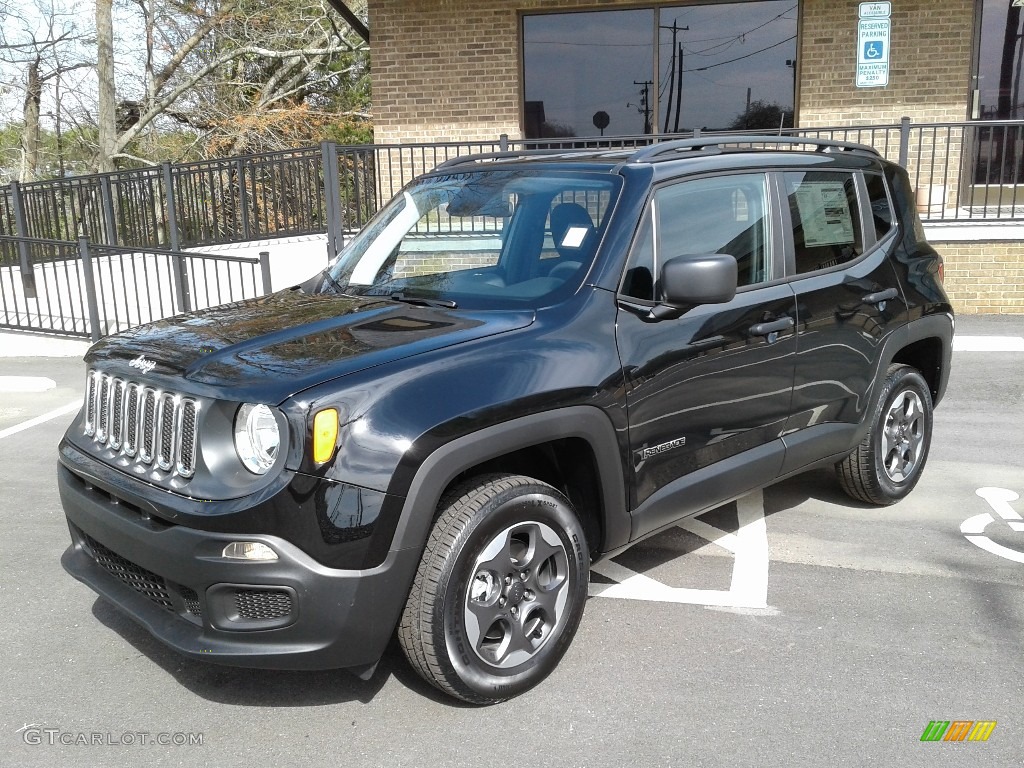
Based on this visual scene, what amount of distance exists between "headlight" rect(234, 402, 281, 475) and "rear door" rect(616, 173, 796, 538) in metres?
1.32

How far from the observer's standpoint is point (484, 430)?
3.05 m

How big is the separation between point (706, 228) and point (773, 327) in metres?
0.52

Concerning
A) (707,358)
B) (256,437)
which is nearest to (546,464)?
(707,358)

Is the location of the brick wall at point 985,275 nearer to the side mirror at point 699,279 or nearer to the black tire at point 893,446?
the black tire at point 893,446

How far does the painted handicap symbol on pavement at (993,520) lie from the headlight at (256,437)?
3.49 metres

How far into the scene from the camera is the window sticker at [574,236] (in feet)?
12.1

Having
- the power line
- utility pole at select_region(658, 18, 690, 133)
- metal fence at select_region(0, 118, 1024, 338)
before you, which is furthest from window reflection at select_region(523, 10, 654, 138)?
the power line

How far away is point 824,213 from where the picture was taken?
452 centimetres

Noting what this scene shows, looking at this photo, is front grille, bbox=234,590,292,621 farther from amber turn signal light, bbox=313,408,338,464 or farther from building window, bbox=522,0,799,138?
building window, bbox=522,0,799,138

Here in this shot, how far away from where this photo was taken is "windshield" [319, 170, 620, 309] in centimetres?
366

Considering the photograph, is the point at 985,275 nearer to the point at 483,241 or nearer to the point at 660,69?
the point at 660,69

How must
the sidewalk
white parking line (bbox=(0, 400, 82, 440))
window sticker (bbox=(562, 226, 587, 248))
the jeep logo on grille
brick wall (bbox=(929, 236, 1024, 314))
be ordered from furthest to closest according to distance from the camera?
1. brick wall (bbox=(929, 236, 1024, 314))
2. the sidewalk
3. white parking line (bbox=(0, 400, 82, 440))
4. window sticker (bbox=(562, 226, 587, 248))
5. the jeep logo on grille

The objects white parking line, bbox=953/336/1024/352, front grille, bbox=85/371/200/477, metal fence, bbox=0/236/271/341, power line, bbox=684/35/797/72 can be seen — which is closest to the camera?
front grille, bbox=85/371/200/477

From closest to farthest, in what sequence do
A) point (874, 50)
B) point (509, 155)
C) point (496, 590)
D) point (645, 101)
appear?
point (496, 590) < point (509, 155) < point (874, 50) < point (645, 101)
